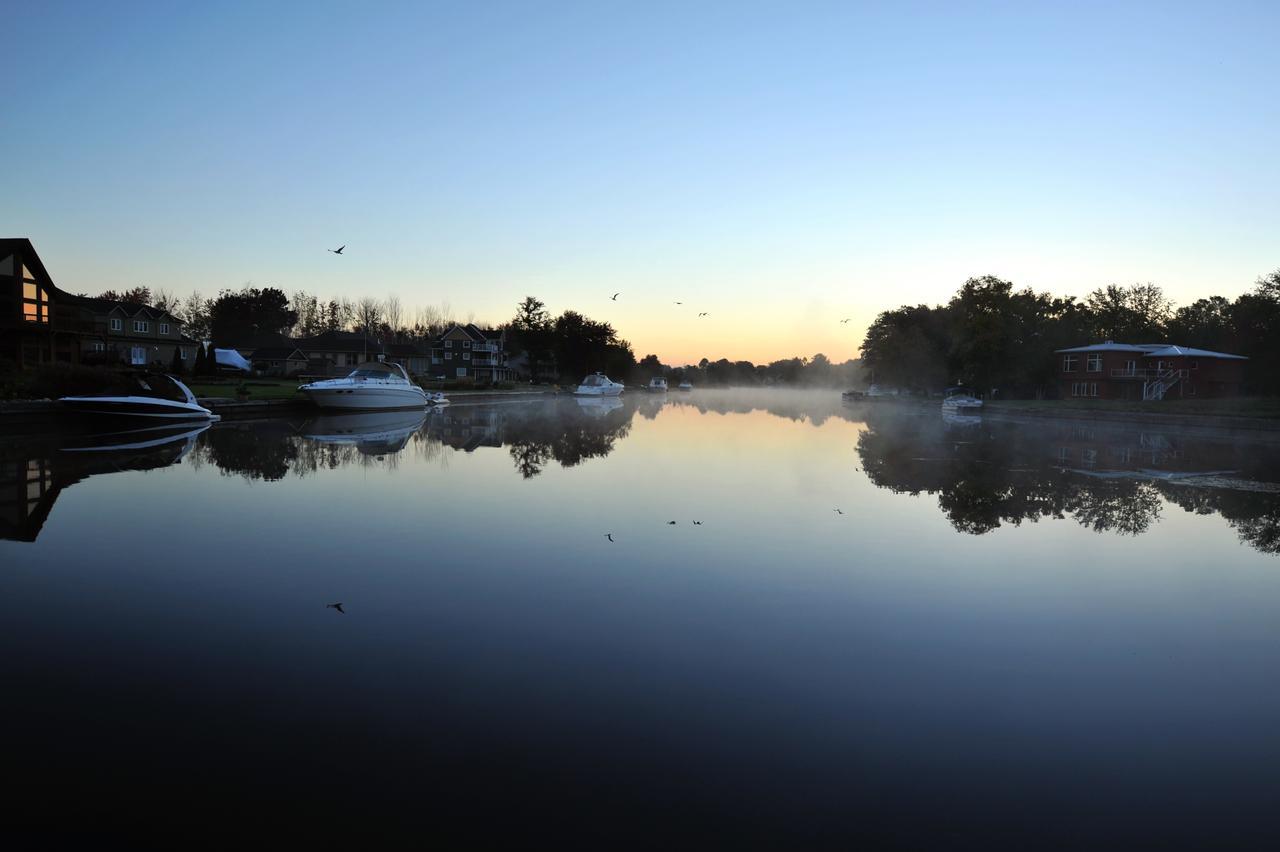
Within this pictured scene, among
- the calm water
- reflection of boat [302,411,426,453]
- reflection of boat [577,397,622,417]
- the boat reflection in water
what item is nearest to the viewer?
the calm water

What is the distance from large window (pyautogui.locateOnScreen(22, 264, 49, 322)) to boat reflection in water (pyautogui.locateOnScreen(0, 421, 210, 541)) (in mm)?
20958

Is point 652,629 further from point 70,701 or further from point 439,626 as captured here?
point 70,701

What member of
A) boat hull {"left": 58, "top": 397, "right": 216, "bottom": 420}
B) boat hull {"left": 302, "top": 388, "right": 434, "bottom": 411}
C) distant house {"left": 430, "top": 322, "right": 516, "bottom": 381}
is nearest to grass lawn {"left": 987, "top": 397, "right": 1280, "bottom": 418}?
boat hull {"left": 302, "top": 388, "right": 434, "bottom": 411}

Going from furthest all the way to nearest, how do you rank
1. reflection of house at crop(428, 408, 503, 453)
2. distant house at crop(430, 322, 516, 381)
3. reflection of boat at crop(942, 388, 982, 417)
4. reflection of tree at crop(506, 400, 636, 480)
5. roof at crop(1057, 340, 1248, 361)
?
distant house at crop(430, 322, 516, 381) → roof at crop(1057, 340, 1248, 361) → reflection of boat at crop(942, 388, 982, 417) → reflection of house at crop(428, 408, 503, 453) → reflection of tree at crop(506, 400, 636, 480)

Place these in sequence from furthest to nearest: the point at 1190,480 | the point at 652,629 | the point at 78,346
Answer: the point at 78,346 → the point at 1190,480 → the point at 652,629

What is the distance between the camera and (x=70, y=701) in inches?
181

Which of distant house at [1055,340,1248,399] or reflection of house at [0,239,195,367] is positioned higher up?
reflection of house at [0,239,195,367]

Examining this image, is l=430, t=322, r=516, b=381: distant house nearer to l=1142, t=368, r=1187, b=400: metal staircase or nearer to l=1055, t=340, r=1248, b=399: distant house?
l=1055, t=340, r=1248, b=399: distant house

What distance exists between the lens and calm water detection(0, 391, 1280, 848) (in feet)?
12.1

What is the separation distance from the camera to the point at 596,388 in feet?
237

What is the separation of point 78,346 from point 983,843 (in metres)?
49.3

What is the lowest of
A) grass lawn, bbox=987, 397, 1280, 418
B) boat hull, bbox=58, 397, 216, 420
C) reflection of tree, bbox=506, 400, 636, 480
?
reflection of tree, bbox=506, 400, 636, 480

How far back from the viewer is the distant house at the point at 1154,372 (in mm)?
57938

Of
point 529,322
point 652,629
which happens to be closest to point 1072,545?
point 652,629
